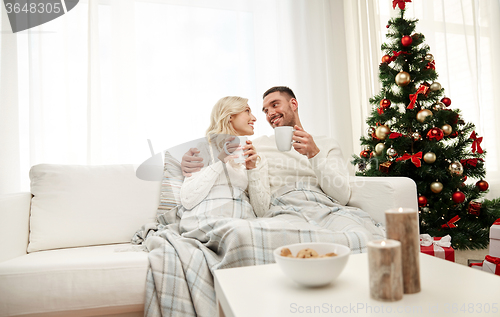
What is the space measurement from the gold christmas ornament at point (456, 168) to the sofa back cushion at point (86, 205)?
5.74 ft

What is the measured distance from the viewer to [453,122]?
2145 millimetres

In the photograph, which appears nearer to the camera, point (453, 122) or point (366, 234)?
point (366, 234)

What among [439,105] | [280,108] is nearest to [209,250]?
[280,108]

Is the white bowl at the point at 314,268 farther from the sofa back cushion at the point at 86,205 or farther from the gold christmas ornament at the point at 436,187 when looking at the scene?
the gold christmas ornament at the point at 436,187

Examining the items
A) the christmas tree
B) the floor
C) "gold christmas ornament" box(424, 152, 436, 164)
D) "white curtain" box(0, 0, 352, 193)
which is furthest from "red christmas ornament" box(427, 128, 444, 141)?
"white curtain" box(0, 0, 352, 193)

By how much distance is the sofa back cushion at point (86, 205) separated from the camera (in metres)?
1.49

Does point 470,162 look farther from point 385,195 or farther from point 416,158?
point 385,195

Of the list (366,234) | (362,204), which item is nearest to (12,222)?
(366,234)

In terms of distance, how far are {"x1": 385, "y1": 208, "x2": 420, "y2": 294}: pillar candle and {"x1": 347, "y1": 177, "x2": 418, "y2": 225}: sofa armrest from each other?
2.92 ft

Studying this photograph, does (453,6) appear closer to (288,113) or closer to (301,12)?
(301,12)

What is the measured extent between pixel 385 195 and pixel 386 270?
99 cm

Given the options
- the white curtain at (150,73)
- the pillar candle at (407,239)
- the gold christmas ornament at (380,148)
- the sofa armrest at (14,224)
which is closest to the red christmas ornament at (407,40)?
the gold christmas ornament at (380,148)

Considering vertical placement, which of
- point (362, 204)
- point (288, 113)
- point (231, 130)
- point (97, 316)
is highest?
point (288, 113)

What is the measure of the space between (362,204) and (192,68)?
163 cm
